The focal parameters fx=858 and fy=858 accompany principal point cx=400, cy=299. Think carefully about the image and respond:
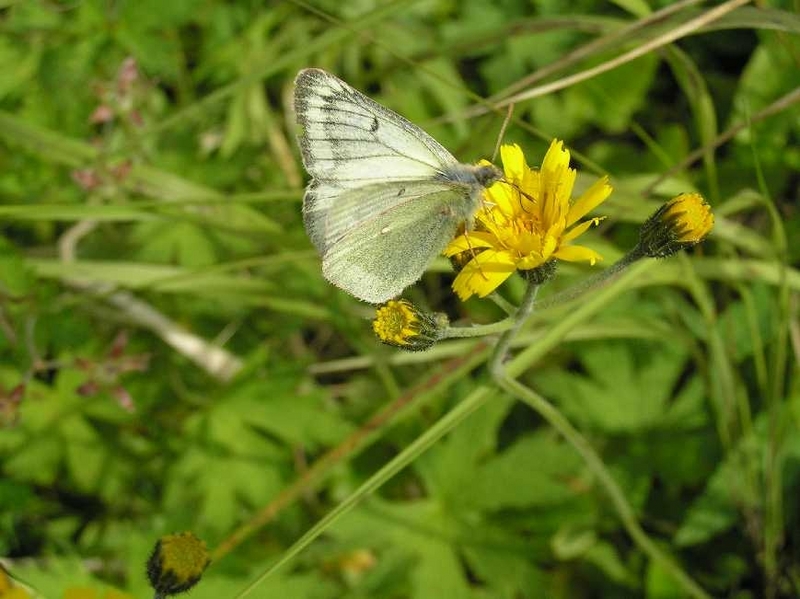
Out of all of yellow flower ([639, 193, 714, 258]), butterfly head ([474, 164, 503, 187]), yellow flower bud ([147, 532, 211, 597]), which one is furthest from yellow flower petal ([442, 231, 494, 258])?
yellow flower bud ([147, 532, 211, 597])

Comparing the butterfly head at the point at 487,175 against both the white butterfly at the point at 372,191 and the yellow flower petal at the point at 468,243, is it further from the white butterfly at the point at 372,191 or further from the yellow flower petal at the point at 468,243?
the yellow flower petal at the point at 468,243

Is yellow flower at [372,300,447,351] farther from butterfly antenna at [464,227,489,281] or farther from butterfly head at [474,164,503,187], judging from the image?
butterfly head at [474,164,503,187]

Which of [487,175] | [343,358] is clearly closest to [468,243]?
[487,175]

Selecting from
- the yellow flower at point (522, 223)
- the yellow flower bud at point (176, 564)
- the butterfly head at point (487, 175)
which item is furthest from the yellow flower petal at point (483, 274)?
the yellow flower bud at point (176, 564)

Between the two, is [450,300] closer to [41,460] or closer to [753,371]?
[753,371]

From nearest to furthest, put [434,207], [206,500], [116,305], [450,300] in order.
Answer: [434,207] < [206,500] < [116,305] < [450,300]

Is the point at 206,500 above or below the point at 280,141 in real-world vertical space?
below

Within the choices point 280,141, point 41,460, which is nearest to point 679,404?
point 280,141
